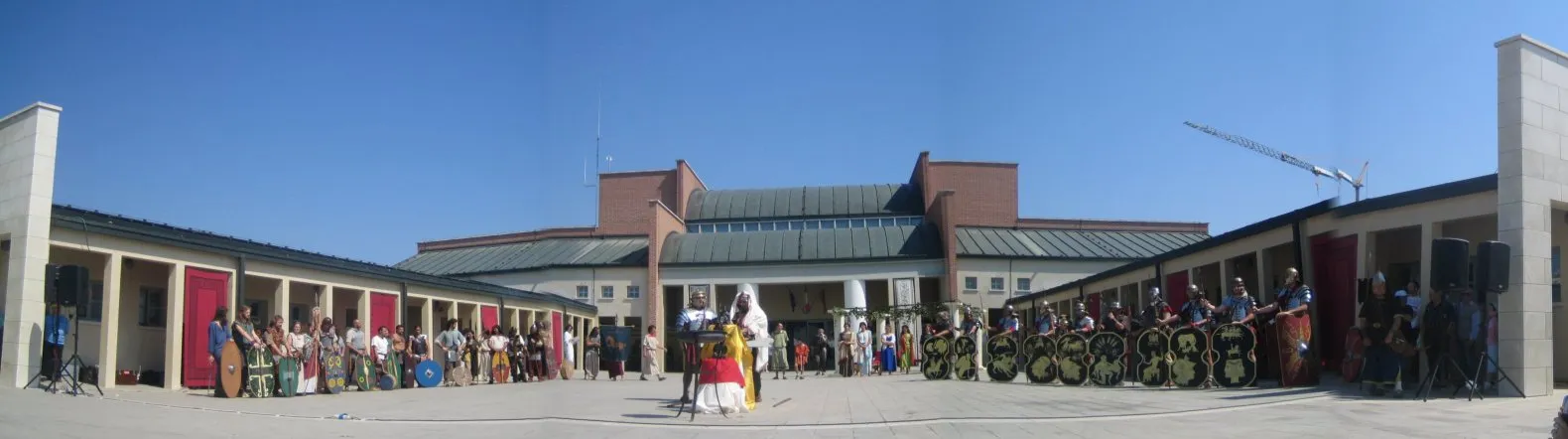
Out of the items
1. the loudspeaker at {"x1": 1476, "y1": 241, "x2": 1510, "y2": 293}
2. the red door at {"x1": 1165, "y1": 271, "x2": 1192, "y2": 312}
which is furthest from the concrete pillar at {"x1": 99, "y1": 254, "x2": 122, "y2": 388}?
the red door at {"x1": 1165, "y1": 271, "x2": 1192, "y2": 312}

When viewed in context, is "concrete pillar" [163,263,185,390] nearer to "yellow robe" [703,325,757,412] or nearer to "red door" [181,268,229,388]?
"red door" [181,268,229,388]

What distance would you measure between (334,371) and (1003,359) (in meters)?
10.7

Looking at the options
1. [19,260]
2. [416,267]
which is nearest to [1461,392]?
[19,260]

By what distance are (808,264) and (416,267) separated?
2055 cm

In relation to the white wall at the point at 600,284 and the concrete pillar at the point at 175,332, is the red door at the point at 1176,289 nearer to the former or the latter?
the concrete pillar at the point at 175,332

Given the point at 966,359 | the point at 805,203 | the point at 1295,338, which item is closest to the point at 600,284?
the point at 805,203

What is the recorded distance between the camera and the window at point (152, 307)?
18219 mm

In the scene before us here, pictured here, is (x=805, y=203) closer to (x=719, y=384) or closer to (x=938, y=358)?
(x=938, y=358)

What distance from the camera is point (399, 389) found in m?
18.5

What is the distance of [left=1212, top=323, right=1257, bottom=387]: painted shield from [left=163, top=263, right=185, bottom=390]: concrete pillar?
1435cm

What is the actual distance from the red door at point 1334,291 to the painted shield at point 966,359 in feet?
19.9

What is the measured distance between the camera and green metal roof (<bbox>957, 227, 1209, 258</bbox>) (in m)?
47.7

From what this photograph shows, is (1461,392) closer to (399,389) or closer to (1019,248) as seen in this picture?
(399,389)

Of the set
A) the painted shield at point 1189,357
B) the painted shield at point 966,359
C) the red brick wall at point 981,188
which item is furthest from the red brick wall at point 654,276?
the painted shield at point 1189,357
